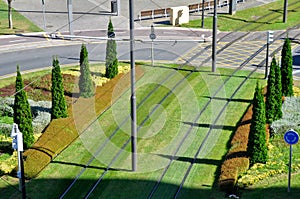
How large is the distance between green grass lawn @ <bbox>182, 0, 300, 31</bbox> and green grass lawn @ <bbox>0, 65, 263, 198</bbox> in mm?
18813

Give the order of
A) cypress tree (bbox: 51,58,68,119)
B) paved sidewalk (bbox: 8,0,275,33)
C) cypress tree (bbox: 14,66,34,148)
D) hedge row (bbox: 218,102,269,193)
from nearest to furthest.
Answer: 1. hedge row (bbox: 218,102,269,193)
2. cypress tree (bbox: 14,66,34,148)
3. cypress tree (bbox: 51,58,68,119)
4. paved sidewalk (bbox: 8,0,275,33)

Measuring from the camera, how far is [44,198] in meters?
26.5

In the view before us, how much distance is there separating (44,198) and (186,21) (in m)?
38.4

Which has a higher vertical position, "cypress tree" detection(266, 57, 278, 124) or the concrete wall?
the concrete wall

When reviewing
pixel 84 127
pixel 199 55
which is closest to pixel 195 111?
pixel 84 127

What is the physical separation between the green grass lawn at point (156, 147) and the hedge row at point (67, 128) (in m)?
0.42

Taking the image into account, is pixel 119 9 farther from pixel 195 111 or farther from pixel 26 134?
pixel 26 134

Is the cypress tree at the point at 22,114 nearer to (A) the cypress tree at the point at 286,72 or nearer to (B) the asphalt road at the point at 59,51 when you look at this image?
(B) the asphalt road at the point at 59,51

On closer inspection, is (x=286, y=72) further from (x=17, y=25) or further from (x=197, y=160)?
(x=17, y=25)

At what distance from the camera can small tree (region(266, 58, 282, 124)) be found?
1288 inches

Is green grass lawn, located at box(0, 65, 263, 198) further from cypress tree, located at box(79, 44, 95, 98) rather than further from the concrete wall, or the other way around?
the concrete wall

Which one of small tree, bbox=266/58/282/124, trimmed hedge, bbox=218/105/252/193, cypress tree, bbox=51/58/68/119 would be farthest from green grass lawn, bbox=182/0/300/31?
cypress tree, bbox=51/58/68/119

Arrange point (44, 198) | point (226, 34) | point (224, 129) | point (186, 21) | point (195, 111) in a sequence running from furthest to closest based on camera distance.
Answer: point (186, 21) → point (226, 34) → point (195, 111) → point (224, 129) → point (44, 198)

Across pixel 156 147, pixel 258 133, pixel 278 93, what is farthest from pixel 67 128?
pixel 278 93
